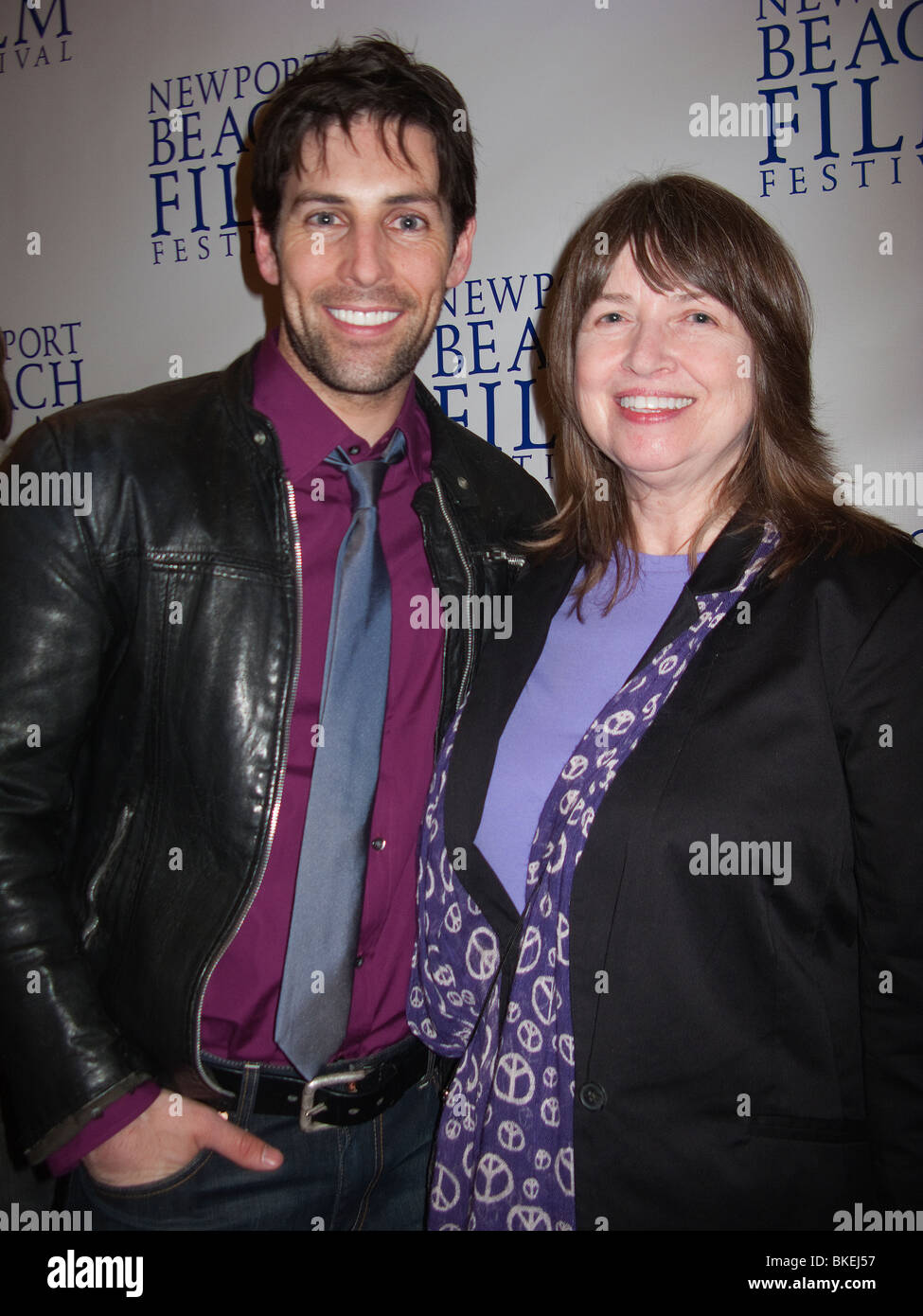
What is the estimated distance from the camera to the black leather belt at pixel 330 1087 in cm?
143

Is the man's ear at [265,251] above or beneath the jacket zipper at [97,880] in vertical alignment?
above

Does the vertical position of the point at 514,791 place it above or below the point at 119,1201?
above

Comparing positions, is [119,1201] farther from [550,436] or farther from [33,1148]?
[550,436]

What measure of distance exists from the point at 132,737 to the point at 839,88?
2321 mm

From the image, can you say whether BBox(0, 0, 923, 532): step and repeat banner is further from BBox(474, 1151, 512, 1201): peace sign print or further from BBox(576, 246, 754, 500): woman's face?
BBox(474, 1151, 512, 1201): peace sign print

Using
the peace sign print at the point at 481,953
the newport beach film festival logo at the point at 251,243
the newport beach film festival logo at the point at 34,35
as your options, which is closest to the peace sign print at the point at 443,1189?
the peace sign print at the point at 481,953

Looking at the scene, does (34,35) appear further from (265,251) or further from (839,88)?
(839,88)

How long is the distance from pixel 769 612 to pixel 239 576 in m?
0.86

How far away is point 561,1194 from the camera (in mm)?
1322

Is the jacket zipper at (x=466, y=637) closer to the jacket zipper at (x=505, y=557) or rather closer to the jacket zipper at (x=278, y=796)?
the jacket zipper at (x=505, y=557)

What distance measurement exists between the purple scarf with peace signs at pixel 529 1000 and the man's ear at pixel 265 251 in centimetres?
111

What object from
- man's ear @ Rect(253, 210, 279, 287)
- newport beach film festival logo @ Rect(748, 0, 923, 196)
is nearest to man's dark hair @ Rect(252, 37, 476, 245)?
man's ear @ Rect(253, 210, 279, 287)

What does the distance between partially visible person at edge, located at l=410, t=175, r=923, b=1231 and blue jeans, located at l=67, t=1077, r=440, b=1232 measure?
140 mm

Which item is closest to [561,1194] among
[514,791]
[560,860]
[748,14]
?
[560,860]
